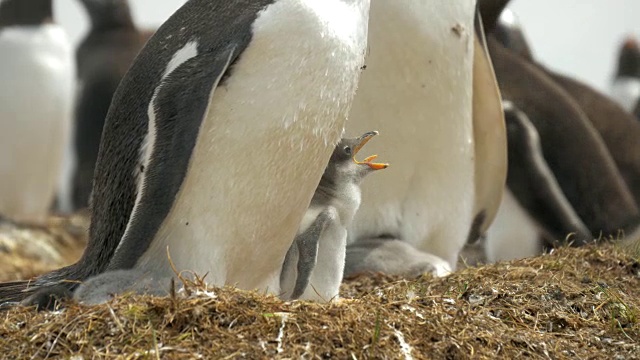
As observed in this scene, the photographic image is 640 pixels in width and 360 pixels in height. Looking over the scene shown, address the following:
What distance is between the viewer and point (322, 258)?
4.60 meters

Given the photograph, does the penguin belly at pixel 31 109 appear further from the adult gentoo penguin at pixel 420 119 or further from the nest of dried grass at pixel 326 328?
the nest of dried grass at pixel 326 328

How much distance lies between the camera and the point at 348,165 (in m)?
4.88

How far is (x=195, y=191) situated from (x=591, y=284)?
1.52 metres

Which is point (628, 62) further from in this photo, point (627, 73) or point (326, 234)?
point (326, 234)

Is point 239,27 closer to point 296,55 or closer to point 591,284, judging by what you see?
point 296,55

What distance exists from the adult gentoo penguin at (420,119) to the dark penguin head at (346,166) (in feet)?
3.01

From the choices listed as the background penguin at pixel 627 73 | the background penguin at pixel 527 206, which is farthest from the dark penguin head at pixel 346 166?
the background penguin at pixel 627 73

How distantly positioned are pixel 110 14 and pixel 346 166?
10414 mm

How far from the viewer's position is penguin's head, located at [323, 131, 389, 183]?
484cm

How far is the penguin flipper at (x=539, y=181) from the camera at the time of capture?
8.27 meters

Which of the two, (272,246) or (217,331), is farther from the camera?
(272,246)

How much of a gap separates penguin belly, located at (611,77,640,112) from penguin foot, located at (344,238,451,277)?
10036mm

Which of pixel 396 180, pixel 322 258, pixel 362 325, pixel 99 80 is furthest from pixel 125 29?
pixel 362 325

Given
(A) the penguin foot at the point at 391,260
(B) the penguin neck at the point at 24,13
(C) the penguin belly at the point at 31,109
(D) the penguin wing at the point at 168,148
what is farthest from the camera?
(B) the penguin neck at the point at 24,13
